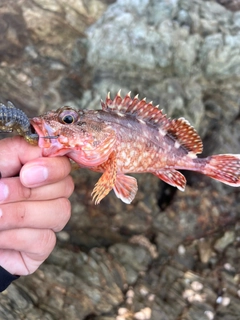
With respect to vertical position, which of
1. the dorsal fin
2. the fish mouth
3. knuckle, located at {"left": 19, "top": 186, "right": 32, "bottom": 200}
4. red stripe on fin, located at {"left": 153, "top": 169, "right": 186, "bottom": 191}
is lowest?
knuckle, located at {"left": 19, "top": 186, "right": 32, "bottom": 200}

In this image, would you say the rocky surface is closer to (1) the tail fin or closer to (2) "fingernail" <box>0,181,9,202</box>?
(1) the tail fin

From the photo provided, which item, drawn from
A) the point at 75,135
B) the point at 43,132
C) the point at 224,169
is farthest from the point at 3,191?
the point at 224,169

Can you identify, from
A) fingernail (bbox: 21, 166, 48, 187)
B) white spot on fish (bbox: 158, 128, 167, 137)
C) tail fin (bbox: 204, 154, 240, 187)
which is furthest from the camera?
tail fin (bbox: 204, 154, 240, 187)

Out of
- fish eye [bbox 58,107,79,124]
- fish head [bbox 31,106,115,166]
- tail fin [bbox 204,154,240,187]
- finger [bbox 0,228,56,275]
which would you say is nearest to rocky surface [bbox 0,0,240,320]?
finger [bbox 0,228,56,275]

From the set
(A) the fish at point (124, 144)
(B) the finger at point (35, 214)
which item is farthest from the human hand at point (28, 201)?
(A) the fish at point (124, 144)

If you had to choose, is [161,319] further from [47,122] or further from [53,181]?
[47,122]

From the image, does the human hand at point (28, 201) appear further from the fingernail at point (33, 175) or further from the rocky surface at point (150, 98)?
the rocky surface at point (150, 98)
